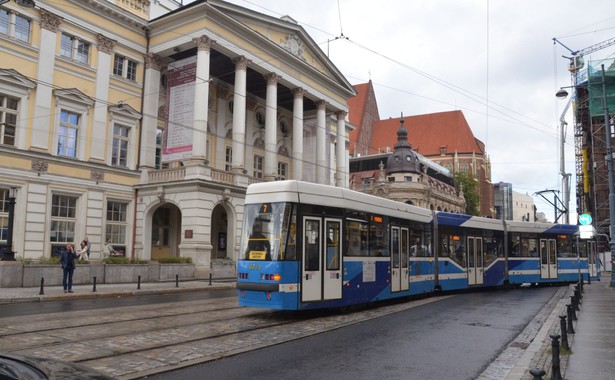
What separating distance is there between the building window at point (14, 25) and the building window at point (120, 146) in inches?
278

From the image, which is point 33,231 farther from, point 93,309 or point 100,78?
point 93,309

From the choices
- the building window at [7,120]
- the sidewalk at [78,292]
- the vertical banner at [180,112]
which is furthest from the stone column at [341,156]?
the building window at [7,120]

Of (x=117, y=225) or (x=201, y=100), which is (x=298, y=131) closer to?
(x=201, y=100)

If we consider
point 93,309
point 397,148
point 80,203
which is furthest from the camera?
point 397,148

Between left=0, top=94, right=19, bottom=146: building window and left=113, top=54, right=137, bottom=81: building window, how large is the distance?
692cm

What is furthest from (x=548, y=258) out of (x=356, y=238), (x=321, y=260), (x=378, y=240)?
(x=321, y=260)

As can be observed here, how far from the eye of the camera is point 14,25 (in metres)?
26.7

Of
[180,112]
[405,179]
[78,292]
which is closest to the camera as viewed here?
[78,292]

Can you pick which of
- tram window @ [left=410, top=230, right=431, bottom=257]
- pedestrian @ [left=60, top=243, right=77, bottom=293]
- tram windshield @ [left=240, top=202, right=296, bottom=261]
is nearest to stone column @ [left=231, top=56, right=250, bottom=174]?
pedestrian @ [left=60, top=243, right=77, bottom=293]

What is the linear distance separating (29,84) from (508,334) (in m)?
26.2

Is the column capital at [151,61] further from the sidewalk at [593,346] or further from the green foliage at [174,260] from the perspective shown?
the sidewalk at [593,346]

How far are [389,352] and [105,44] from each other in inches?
1115

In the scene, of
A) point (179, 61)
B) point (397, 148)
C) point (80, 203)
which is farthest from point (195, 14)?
point (397, 148)

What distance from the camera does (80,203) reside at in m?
29.4
